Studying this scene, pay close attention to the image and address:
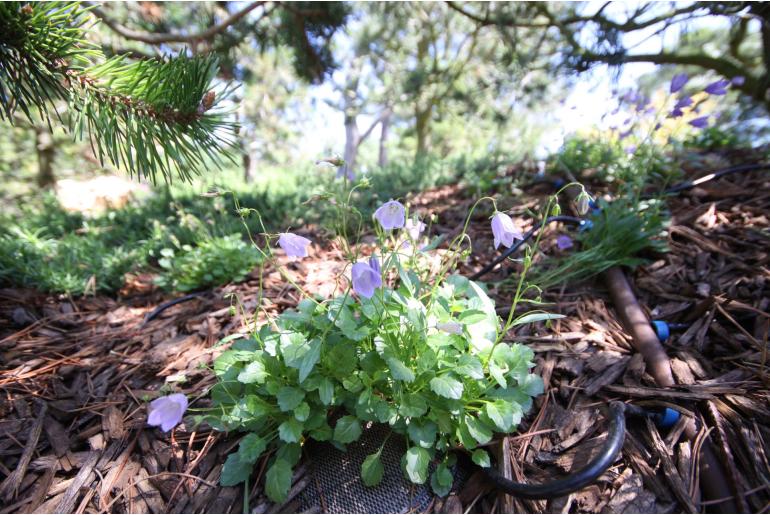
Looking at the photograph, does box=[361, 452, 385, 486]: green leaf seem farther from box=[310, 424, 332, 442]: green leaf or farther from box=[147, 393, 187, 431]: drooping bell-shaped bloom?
box=[147, 393, 187, 431]: drooping bell-shaped bloom

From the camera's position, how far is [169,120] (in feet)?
4.30

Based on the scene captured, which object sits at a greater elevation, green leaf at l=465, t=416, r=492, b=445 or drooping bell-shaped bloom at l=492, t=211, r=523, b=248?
drooping bell-shaped bloom at l=492, t=211, r=523, b=248

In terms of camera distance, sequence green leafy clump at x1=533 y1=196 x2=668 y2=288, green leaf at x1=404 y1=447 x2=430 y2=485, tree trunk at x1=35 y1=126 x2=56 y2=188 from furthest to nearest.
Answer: tree trunk at x1=35 y1=126 x2=56 y2=188 < green leafy clump at x1=533 y1=196 x2=668 y2=288 < green leaf at x1=404 y1=447 x2=430 y2=485

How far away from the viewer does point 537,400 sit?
1421 millimetres

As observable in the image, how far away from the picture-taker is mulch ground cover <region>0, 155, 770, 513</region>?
1.15 metres

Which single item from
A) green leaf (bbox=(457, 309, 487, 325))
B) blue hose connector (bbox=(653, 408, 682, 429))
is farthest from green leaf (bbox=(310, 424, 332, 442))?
blue hose connector (bbox=(653, 408, 682, 429))

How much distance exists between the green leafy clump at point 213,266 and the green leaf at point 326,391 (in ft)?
4.17

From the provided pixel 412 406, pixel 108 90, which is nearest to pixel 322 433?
pixel 412 406

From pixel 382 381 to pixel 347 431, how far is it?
0.18 meters

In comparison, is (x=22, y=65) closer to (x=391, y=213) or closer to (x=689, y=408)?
(x=391, y=213)

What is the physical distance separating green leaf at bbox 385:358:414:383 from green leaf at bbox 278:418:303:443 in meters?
0.34

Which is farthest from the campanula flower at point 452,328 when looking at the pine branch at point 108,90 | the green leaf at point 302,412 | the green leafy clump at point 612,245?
the pine branch at point 108,90

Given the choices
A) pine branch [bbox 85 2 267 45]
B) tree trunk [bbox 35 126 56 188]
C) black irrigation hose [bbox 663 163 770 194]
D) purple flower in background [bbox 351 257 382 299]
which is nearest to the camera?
purple flower in background [bbox 351 257 382 299]

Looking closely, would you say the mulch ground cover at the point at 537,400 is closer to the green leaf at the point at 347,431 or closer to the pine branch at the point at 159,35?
the green leaf at the point at 347,431
